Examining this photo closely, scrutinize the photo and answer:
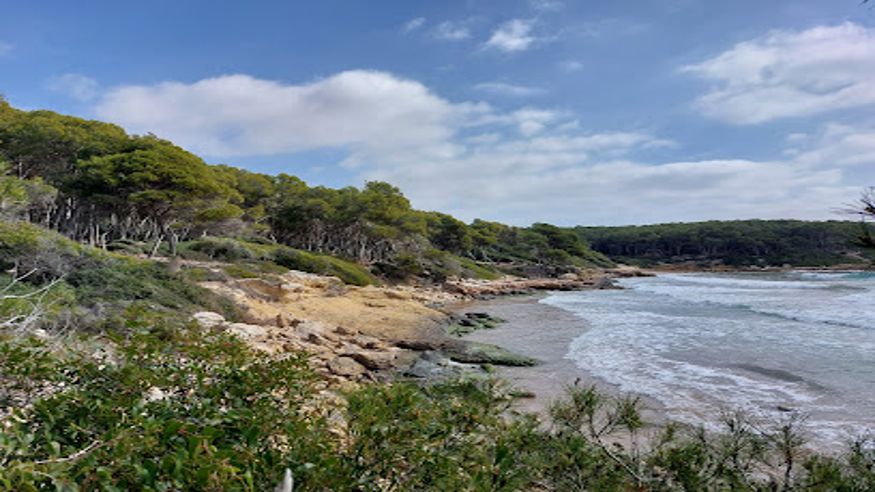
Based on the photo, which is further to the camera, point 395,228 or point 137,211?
point 395,228

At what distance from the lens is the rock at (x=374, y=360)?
12.8m

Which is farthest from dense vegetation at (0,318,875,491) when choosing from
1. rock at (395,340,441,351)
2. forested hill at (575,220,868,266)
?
forested hill at (575,220,868,266)

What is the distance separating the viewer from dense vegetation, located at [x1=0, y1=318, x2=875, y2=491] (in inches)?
70.3

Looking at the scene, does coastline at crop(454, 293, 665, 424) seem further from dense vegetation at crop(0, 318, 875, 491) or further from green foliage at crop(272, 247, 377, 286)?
green foliage at crop(272, 247, 377, 286)

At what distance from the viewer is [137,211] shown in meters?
27.0

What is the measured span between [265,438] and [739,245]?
11234cm

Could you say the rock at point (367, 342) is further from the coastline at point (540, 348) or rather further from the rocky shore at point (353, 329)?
the coastline at point (540, 348)

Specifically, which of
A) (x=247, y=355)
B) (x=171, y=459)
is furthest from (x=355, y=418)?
(x=247, y=355)

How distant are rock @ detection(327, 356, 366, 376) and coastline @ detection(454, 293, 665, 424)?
139 inches

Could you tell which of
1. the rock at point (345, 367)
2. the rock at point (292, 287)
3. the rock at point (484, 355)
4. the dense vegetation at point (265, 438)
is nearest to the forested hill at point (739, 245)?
the rock at point (292, 287)

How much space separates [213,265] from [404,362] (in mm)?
15237

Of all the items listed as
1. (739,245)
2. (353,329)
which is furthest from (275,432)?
(739,245)

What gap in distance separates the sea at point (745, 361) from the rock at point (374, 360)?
5535 mm

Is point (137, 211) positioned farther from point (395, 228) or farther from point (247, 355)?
point (247, 355)
